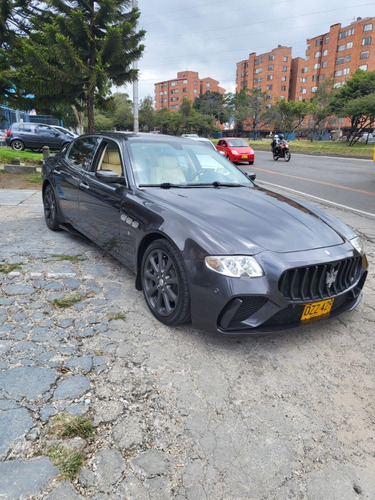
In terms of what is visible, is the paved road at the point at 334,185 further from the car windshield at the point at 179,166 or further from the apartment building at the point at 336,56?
the apartment building at the point at 336,56

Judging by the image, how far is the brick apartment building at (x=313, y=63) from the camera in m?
67.9

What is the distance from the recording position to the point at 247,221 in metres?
2.80

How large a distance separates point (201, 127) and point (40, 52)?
66.7 m

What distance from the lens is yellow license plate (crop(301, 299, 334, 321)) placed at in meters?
2.47

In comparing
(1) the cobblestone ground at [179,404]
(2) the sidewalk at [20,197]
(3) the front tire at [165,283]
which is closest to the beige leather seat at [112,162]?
(3) the front tire at [165,283]

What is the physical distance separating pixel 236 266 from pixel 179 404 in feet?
2.97

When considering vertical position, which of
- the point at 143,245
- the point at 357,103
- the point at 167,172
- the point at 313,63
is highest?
the point at 313,63

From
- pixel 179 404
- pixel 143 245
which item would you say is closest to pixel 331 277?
pixel 179 404

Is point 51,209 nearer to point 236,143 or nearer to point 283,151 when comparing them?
point 236,143

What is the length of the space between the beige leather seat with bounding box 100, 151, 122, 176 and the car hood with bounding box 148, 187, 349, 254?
59 centimetres

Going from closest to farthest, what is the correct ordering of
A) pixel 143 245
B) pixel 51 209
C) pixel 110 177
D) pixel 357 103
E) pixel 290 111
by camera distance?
pixel 143 245 → pixel 110 177 → pixel 51 209 → pixel 357 103 → pixel 290 111

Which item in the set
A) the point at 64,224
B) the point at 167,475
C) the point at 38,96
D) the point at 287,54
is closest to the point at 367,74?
the point at 38,96

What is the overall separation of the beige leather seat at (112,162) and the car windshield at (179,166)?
16 cm

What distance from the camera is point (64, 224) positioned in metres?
4.94
